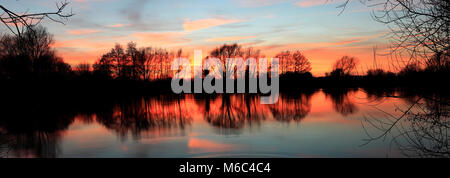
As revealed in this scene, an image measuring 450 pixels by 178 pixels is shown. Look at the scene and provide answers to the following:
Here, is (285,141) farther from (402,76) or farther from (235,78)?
(235,78)

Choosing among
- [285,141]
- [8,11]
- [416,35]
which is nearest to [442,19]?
[416,35]

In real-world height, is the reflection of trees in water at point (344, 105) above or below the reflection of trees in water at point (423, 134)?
below

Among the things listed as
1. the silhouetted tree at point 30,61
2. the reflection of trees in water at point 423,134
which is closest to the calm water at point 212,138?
the reflection of trees in water at point 423,134

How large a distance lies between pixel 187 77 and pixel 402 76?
5429 cm

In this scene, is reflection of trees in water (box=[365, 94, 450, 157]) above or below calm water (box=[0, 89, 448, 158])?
above

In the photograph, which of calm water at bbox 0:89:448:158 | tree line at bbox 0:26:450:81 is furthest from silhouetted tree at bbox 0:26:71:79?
calm water at bbox 0:89:448:158

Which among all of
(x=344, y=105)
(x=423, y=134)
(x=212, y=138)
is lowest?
(x=212, y=138)

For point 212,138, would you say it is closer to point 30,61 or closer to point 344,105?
point 344,105

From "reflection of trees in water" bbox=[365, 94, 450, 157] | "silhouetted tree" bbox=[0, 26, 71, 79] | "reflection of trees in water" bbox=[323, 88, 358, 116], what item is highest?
"silhouetted tree" bbox=[0, 26, 71, 79]

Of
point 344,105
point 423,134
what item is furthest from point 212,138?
point 344,105

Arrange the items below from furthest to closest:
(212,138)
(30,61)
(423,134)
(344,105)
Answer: (30,61)
(344,105)
(212,138)
(423,134)

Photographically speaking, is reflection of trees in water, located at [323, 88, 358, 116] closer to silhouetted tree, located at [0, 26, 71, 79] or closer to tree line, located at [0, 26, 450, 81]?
tree line, located at [0, 26, 450, 81]

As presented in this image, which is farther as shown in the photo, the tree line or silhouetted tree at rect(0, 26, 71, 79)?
silhouetted tree at rect(0, 26, 71, 79)

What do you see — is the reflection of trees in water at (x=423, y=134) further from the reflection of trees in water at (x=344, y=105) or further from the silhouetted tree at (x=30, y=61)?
the silhouetted tree at (x=30, y=61)
